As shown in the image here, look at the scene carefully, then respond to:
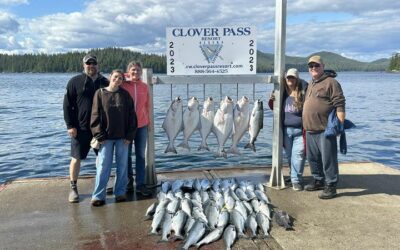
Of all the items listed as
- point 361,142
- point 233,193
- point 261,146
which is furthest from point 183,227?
point 361,142

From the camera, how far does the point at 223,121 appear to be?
7211 millimetres

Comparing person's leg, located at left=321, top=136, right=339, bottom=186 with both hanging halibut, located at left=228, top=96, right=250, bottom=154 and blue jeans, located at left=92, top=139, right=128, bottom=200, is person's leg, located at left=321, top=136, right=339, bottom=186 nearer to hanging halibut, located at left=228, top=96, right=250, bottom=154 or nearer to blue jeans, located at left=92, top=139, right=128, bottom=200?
hanging halibut, located at left=228, top=96, right=250, bottom=154

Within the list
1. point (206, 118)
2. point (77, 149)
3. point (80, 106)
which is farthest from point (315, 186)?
point (80, 106)

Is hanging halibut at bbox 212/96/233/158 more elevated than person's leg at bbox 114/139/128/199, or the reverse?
hanging halibut at bbox 212/96/233/158

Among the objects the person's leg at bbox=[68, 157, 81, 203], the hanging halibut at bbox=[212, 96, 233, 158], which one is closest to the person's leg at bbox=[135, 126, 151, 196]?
the person's leg at bbox=[68, 157, 81, 203]

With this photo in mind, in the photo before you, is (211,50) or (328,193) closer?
(328,193)

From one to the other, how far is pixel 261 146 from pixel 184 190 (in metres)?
8.87

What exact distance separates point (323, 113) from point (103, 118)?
341cm

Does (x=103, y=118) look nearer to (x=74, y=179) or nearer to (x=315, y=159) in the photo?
(x=74, y=179)

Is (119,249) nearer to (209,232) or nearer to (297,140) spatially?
(209,232)

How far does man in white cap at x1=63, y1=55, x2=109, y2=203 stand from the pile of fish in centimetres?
143

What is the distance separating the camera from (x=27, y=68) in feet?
443

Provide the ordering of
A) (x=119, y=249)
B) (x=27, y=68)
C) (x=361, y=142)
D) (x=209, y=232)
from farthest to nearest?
(x=27, y=68), (x=361, y=142), (x=209, y=232), (x=119, y=249)

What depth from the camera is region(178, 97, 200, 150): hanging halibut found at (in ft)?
23.7
